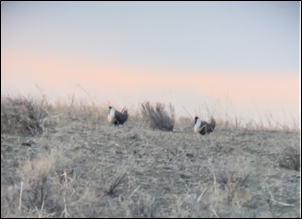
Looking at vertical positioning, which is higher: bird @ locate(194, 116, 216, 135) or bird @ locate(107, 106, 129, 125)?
bird @ locate(107, 106, 129, 125)

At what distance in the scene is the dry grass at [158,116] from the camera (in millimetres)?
12609

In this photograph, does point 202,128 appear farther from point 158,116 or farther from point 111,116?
point 111,116

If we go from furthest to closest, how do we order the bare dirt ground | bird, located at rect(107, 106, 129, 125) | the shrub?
bird, located at rect(107, 106, 129, 125), the shrub, the bare dirt ground

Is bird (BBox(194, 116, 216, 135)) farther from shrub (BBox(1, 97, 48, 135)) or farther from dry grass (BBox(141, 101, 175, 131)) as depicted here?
shrub (BBox(1, 97, 48, 135))

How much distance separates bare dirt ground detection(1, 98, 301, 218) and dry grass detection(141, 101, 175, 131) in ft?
5.19

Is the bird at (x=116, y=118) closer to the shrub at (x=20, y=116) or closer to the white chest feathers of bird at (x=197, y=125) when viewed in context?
the white chest feathers of bird at (x=197, y=125)

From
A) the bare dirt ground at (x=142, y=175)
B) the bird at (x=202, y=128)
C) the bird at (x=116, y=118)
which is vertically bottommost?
the bare dirt ground at (x=142, y=175)

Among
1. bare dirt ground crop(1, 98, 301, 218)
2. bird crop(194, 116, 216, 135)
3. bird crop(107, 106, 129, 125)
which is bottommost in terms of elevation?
bare dirt ground crop(1, 98, 301, 218)

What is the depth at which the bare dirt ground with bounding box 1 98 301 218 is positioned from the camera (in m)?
7.04

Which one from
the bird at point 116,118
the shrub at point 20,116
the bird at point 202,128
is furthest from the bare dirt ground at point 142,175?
the bird at point 116,118

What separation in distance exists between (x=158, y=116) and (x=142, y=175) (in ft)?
15.3

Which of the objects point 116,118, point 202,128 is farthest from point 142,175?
point 116,118

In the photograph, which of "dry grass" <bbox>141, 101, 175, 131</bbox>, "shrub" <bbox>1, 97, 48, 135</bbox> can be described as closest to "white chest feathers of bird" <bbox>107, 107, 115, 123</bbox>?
"dry grass" <bbox>141, 101, 175, 131</bbox>

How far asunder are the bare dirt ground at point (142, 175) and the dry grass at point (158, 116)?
5.19 ft
